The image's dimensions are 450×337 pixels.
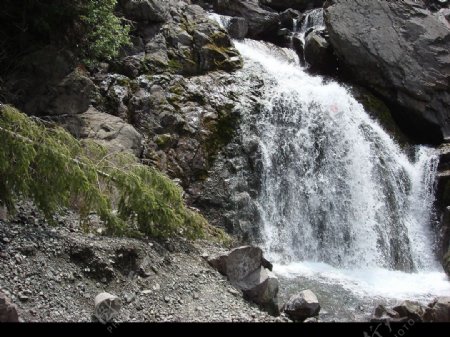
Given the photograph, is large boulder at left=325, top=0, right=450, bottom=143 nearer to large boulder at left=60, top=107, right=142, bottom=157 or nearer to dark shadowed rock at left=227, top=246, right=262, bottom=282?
large boulder at left=60, top=107, right=142, bottom=157

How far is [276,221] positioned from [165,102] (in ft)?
19.0

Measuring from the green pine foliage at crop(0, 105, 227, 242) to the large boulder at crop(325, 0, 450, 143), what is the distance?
13980 mm

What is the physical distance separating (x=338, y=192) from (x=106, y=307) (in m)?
11.3

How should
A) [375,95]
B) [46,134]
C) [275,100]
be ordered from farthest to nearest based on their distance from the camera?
[375,95]
[275,100]
[46,134]

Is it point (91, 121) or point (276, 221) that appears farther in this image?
point (276, 221)

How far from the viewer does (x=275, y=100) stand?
17406 mm

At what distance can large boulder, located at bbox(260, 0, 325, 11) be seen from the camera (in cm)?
2775

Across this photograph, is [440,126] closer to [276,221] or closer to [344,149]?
[344,149]

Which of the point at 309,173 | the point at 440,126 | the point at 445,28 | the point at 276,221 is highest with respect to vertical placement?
the point at 445,28

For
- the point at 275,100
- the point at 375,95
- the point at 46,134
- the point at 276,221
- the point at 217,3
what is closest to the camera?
the point at 46,134

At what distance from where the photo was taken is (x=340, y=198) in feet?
52.4

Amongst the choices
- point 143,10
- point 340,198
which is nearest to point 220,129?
point 340,198

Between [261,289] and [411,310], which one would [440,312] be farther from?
[261,289]

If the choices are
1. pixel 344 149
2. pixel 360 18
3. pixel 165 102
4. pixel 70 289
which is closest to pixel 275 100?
pixel 344 149
